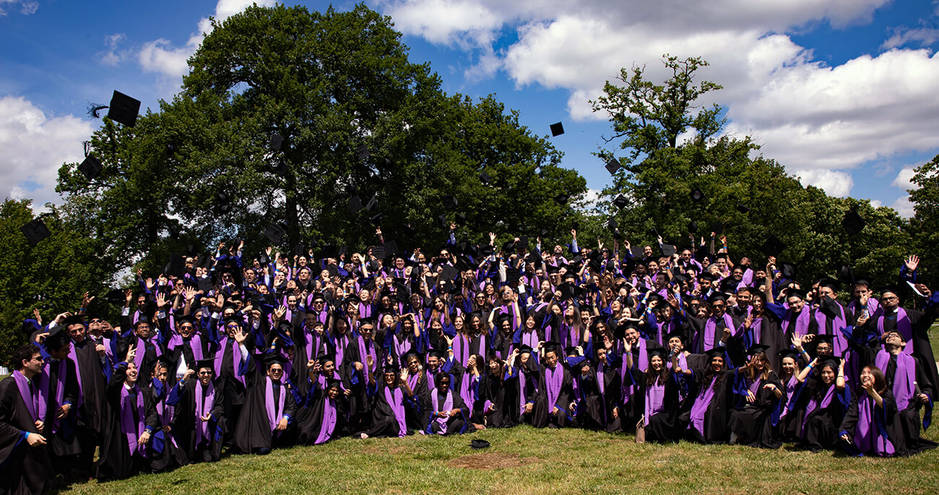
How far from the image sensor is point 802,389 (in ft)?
23.3

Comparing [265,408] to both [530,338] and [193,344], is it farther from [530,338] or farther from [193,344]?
[530,338]

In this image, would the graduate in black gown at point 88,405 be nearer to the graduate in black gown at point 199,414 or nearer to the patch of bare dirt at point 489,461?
the graduate in black gown at point 199,414

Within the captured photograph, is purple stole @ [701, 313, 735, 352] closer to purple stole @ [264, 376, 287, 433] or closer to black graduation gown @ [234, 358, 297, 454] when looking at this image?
black graduation gown @ [234, 358, 297, 454]

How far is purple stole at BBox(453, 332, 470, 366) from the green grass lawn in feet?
7.36

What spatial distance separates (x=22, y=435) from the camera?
557 centimetres

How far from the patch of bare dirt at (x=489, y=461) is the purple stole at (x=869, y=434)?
3548mm

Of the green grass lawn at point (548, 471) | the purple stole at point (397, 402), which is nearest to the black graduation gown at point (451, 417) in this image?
the purple stole at point (397, 402)

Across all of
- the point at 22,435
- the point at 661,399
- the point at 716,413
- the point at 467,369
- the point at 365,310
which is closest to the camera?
the point at 22,435

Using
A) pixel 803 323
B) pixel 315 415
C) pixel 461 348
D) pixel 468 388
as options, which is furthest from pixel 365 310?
pixel 803 323

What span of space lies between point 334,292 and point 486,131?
2174cm

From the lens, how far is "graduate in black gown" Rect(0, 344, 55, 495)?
5.51 m

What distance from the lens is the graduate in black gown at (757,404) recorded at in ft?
23.4

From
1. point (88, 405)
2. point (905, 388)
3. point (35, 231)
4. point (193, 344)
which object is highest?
point (35, 231)

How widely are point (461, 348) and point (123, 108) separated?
805cm
